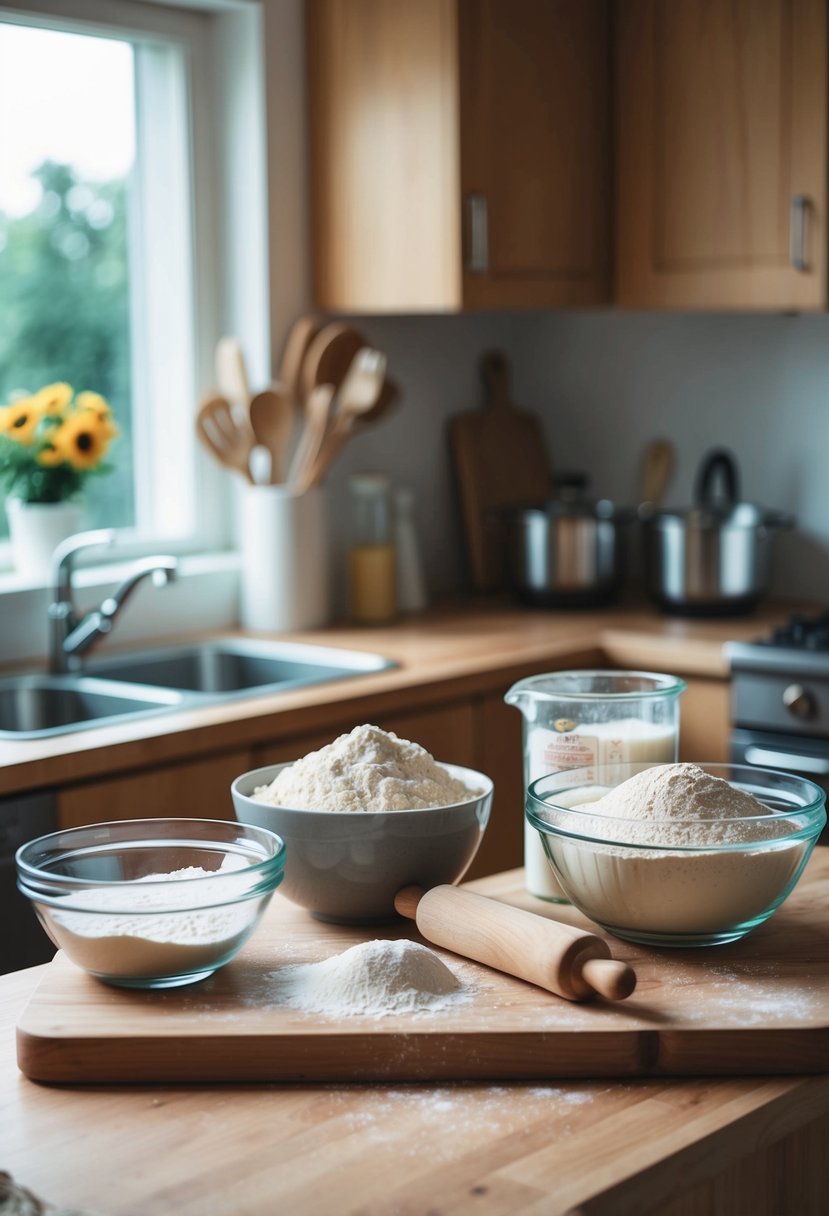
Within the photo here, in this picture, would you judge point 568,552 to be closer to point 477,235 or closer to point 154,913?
point 477,235

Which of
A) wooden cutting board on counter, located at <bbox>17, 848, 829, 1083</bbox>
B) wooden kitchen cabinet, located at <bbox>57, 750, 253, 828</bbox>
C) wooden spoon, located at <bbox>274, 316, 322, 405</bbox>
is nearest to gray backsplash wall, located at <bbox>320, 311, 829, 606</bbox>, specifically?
wooden spoon, located at <bbox>274, 316, 322, 405</bbox>

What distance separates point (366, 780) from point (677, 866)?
0.90 ft

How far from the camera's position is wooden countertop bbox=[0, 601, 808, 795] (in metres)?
2.11

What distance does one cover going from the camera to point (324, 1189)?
93cm

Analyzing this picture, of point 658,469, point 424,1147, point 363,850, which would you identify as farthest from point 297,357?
point 424,1147

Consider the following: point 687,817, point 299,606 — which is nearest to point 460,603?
point 299,606

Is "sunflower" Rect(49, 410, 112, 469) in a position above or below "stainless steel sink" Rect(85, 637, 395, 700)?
above

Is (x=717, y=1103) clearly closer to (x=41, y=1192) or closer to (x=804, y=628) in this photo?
(x=41, y=1192)

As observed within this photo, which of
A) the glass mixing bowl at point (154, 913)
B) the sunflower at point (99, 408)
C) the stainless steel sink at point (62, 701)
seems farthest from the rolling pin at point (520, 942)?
the sunflower at point (99, 408)

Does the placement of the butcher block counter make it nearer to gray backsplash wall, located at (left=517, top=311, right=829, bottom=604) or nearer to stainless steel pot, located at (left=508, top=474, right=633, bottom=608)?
stainless steel pot, located at (left=508, top=474, right=633, bottom=608)

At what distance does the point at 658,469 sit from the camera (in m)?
3.52

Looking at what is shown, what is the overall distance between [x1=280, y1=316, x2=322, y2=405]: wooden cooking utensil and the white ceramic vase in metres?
0.51

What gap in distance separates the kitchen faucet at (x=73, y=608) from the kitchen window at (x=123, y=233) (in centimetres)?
41

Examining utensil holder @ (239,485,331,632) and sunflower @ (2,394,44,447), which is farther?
utensil holder @ (239,485,331,632)
